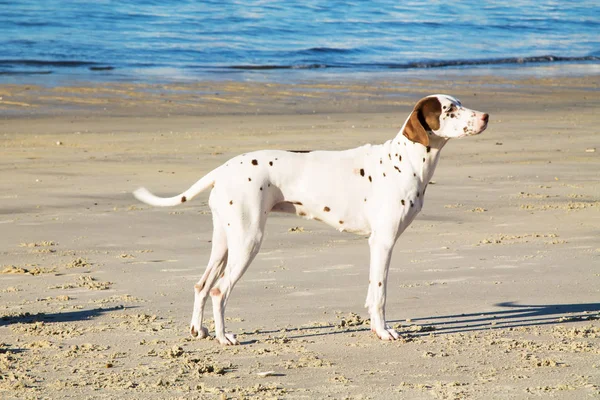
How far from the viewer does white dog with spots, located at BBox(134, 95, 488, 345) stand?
19.5ft

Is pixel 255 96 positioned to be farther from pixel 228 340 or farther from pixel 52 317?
pixel 228 340

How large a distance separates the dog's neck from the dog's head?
0.07m

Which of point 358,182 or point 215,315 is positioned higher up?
point 358,182

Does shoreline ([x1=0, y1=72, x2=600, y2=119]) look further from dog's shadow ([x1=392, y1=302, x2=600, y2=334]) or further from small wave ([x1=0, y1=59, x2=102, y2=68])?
dog's shadow ([x1=392, y1=302, x2=600, y2=334])

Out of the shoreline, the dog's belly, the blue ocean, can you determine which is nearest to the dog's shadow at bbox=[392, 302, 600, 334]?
the dog's belly

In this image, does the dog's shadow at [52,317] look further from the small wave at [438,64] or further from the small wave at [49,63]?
the small wave at [49,63]

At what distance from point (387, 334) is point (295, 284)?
1.39 metres

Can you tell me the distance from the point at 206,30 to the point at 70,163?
98.5 feet

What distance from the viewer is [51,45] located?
35719 mm

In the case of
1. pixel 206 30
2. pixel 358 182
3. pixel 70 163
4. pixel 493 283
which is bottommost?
pixel 206 30

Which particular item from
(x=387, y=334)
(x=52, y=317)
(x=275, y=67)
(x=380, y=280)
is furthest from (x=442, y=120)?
(x=275, y=67)

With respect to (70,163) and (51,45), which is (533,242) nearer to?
(70,163)

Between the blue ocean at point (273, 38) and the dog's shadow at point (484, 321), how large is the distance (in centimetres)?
1998

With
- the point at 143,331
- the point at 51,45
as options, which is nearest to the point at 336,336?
the point at 143,331
